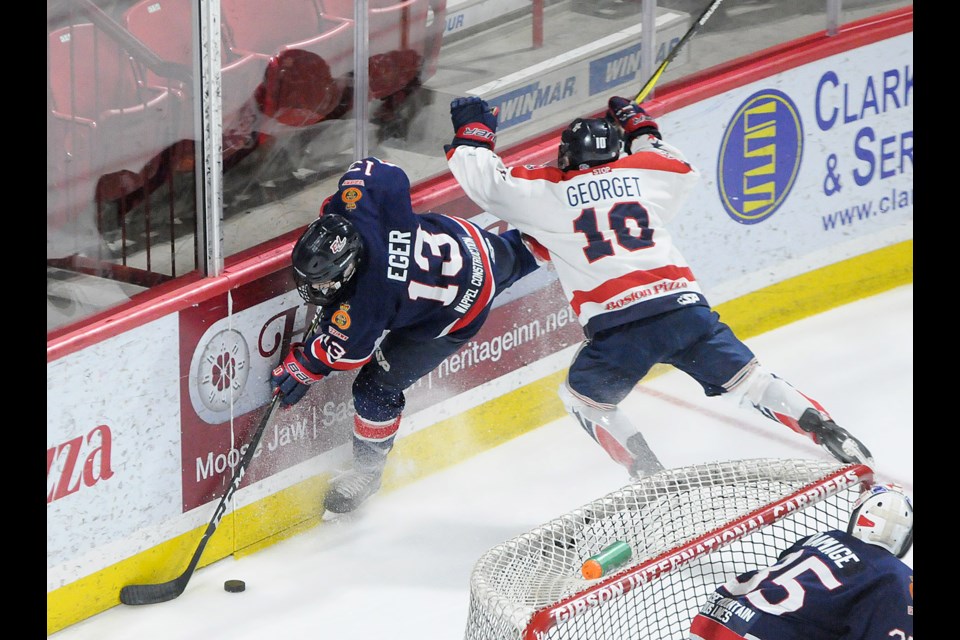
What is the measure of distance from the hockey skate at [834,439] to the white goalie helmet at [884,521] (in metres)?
1.04

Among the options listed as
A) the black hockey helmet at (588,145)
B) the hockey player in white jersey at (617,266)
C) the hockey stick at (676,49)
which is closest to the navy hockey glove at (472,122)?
the hockey player in white jersey at (617,266)

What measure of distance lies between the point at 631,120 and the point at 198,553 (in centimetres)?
190

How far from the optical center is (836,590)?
2801 millimetres

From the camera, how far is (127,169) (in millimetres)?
3760

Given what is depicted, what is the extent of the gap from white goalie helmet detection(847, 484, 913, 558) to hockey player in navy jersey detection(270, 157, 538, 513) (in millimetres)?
1523

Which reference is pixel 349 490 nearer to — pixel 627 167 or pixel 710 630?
pixel 627 167

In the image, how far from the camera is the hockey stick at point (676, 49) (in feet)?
15.4

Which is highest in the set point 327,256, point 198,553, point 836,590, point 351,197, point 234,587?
point 351,197

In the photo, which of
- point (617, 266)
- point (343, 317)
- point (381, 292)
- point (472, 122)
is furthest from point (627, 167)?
point (343, 317)

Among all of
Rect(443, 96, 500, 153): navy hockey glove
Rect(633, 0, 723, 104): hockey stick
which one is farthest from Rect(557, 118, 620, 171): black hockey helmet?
Rect(633, 0, 723, 104): hockey stick

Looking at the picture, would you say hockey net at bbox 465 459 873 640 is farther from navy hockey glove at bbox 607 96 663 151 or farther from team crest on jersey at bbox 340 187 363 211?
navy hockey glove at bbox 607 96 663 151
